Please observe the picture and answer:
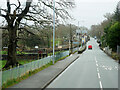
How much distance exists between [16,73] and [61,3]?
45.9ft

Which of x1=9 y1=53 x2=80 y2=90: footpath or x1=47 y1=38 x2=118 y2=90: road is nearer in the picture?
x1=9 y1=53 x2=80 y2=90: footpath

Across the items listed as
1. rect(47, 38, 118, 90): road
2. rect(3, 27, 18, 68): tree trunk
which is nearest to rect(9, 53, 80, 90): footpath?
rect(47, 38, 118, 90): road

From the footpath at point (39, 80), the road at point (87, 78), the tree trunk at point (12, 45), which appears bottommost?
the road at point (87, 78)

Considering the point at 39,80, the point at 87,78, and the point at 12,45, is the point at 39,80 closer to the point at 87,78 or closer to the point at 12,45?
the point at 87,78

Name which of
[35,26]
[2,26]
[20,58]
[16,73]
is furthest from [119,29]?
[16,73]

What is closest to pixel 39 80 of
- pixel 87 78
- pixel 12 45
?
pixel 87 78

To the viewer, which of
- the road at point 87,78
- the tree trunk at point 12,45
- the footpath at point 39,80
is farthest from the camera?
the tree trunk at point 12,45

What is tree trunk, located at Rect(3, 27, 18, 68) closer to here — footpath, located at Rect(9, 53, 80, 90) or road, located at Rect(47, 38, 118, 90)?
footpath, located at Rect(9, 53, 80, 90)

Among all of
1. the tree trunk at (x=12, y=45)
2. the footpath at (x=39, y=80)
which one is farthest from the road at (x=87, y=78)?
the tree trunk at (x=12, y=45)

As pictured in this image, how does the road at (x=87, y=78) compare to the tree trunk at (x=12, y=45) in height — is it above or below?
below

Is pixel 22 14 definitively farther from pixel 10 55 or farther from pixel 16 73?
pixel 16 73

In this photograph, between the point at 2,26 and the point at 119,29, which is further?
the point at 119,29

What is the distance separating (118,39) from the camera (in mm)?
49188

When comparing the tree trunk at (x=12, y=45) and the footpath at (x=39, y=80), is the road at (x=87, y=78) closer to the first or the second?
the footpath at (x=39, y=80)
